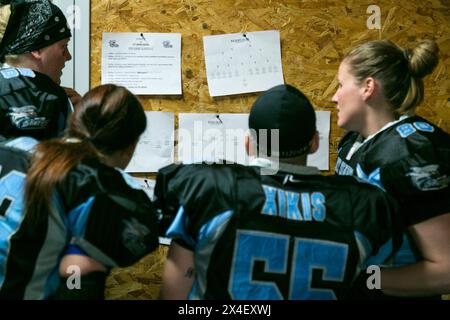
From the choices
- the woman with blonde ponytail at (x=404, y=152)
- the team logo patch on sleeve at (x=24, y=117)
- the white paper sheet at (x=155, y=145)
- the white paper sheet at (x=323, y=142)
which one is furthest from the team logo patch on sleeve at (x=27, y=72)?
the white paper sheet at (x=323, y=142)

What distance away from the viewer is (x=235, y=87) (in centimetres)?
193

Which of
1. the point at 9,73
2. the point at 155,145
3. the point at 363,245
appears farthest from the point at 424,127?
the point at 9,73

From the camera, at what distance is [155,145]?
1917 mm

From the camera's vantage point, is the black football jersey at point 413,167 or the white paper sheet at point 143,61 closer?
the black football jersey at point 413,167

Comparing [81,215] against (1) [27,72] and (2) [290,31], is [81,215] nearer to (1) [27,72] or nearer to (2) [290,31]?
(1) [27,72]

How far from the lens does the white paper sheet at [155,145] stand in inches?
75.2

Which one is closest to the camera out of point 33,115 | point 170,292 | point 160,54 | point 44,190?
point 44,190

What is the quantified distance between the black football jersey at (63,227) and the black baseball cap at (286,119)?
33 cm

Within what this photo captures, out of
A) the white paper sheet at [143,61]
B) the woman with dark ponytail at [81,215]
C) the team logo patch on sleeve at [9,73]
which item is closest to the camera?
the woman with dark ponytail at [81,215]

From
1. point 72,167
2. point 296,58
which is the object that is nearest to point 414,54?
point 296,58

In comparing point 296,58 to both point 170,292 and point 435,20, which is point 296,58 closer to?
point 435,20

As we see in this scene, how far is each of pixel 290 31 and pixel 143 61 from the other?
51cm

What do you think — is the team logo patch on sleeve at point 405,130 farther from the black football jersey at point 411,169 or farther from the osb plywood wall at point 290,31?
the osb plywood wall at point 290,31
